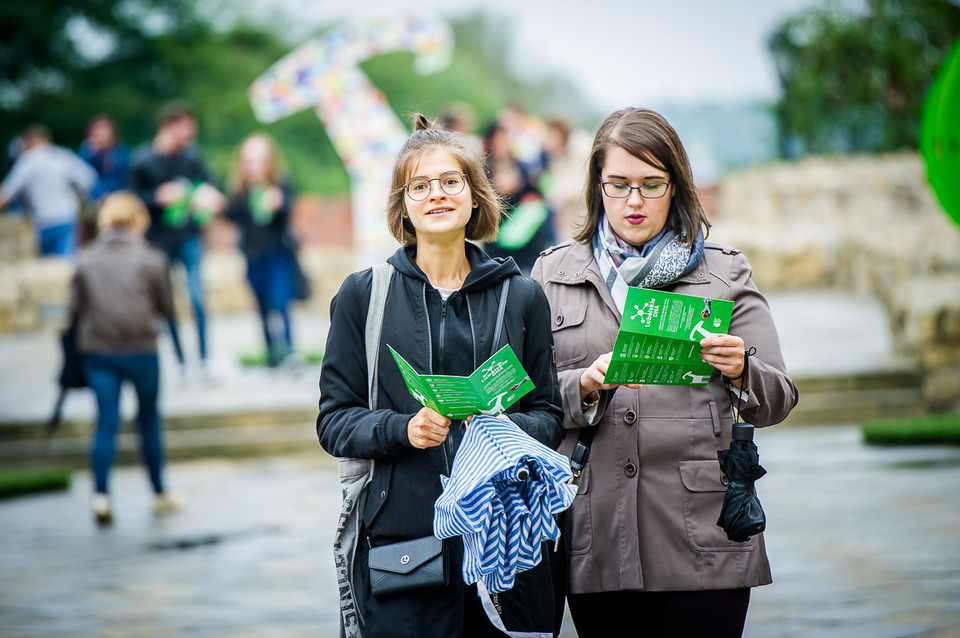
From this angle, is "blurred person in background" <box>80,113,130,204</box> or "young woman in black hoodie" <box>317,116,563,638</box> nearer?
"young woman in black hoodie" <box>317,116,563,638</box>

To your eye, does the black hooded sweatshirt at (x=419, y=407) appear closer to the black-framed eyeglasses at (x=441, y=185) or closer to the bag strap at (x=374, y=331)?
the bag strap at (x=374, y=331)

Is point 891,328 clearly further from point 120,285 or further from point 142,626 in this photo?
point 142,626

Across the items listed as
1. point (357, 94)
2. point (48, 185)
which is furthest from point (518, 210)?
point (48, 185)

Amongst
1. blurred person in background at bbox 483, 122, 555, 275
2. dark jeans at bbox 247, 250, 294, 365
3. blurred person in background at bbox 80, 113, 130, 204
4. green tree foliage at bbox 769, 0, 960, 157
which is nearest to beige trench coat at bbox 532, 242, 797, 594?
blurred person in background at bbox 483, 122, 555, 275

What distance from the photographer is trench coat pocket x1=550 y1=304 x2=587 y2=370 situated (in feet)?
9.55

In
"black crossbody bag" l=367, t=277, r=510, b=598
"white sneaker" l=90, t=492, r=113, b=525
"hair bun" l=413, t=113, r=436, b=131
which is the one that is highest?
"hair bun" l=413, t=113, r=436, b=131

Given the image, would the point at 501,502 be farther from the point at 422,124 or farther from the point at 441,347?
the point at 422,124

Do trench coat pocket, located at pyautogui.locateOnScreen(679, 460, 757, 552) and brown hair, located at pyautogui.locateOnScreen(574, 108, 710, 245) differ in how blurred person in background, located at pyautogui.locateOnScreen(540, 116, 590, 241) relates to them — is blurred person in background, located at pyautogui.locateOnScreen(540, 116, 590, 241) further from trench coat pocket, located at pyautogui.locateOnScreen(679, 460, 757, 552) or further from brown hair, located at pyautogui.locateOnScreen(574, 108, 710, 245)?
trench coat pocket, located at pyautogui.locateOnScreen(679, 460, 757, 552)

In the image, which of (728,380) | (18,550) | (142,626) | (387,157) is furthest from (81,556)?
(387,157)

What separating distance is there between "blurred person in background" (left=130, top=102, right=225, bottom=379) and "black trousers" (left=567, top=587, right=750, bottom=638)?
7.66 metres

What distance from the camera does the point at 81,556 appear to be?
246 inches

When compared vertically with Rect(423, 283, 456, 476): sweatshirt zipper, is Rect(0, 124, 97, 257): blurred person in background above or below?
above

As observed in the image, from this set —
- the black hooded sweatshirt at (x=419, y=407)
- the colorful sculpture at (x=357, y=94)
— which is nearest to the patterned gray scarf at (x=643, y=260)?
the black hooded sweatshirt at (x=419, y=407)

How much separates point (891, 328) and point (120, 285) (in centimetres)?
723
